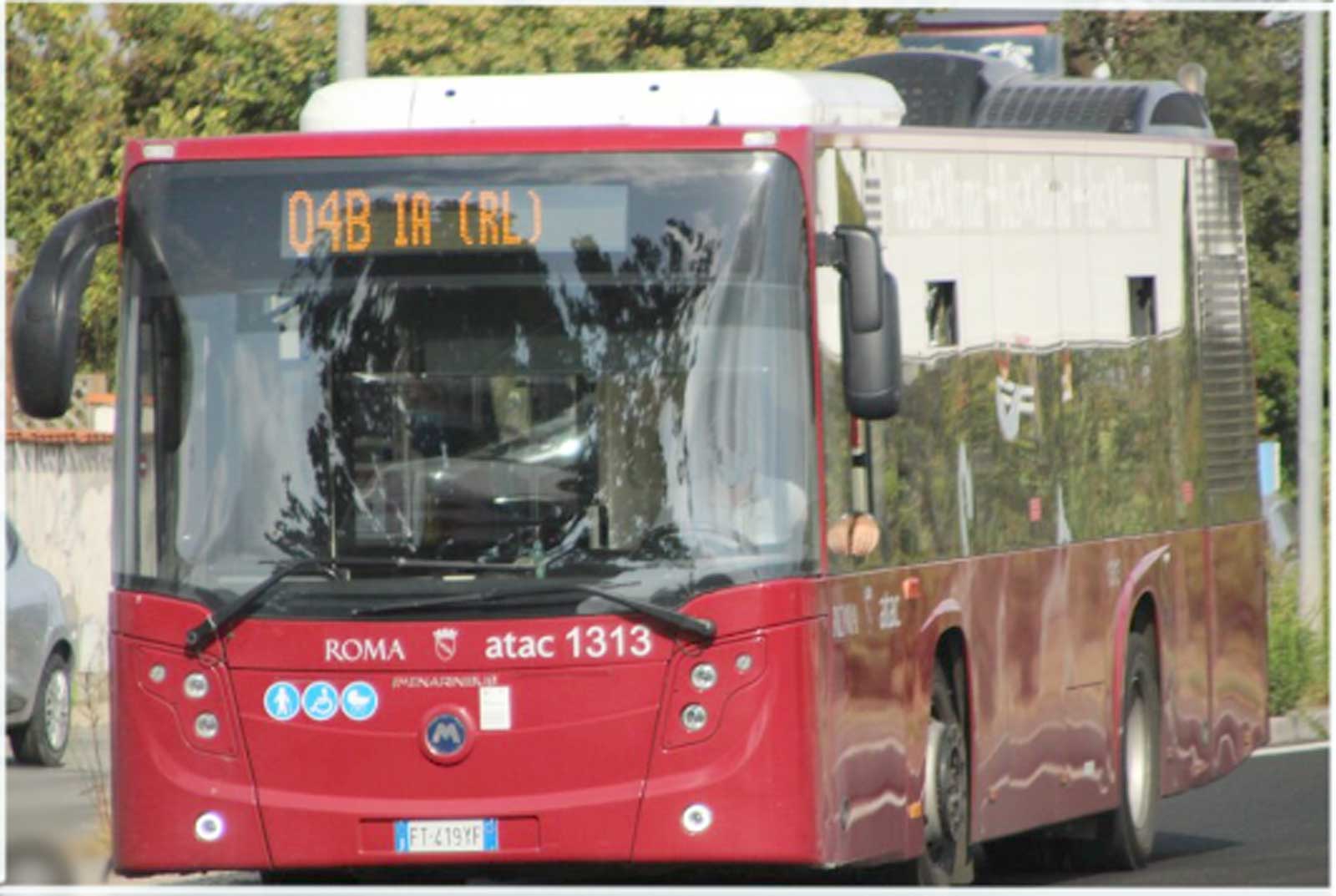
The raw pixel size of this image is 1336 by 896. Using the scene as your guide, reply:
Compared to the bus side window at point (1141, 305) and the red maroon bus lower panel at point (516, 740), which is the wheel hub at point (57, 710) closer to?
the bus side window at point (1141, 305)

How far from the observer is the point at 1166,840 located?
17.2 metres

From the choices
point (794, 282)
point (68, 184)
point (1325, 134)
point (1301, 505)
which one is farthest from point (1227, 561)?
point (1325, 134)

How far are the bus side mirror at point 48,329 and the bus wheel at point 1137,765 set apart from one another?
575 centimetres

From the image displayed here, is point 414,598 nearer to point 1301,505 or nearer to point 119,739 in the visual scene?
point 119,739

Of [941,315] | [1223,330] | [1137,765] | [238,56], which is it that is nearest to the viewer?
[941,315]

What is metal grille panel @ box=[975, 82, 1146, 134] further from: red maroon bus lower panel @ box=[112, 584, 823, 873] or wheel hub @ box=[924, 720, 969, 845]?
red maroon bus lower panel @ box=[112, 584, 823, 873]

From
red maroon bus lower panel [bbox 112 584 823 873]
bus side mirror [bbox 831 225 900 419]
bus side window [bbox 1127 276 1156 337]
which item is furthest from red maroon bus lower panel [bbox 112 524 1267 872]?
bus side window [bbox 1127 276 1156 337]

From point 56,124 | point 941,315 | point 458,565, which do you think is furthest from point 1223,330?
point 56,124

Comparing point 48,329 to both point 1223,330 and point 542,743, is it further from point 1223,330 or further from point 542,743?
point 1223,330

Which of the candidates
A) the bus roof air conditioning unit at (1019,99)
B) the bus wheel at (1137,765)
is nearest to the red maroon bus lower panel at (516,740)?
the bus wheel at (1137,765)

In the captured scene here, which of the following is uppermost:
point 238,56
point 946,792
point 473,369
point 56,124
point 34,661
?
point 238,56

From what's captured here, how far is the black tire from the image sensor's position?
62.7 ft

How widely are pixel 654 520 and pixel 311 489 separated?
1.12m

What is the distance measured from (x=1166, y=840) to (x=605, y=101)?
22.9ft
